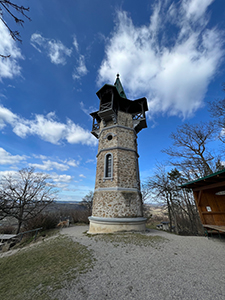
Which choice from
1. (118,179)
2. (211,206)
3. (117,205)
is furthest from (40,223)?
(211,206)

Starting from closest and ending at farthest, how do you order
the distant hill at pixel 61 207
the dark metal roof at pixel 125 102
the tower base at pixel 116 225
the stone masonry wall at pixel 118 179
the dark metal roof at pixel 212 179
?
1. the dark metal roof at pixel 212 179
2. the tower base at pixel 116 225
3. the stone masonry wall at pixel 118 179
4. the dark metal roof at pixel 125 102
5. the distant hill at pixel 61 207

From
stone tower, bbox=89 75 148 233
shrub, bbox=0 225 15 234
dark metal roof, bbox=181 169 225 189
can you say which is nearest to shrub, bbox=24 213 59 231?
shrub, bbox=0 225 15 234

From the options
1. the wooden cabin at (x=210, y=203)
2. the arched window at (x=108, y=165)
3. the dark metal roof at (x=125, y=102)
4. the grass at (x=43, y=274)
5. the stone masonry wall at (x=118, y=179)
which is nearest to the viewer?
the grass at (x=43, y=274)

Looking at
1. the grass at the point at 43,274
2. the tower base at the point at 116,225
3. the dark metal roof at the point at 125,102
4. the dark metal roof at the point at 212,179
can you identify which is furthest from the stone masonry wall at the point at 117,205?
the dark metal roof at the point at 125,102

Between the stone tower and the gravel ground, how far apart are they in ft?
9.91

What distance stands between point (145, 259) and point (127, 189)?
4804mm

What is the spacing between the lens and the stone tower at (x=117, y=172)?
8.16 metres

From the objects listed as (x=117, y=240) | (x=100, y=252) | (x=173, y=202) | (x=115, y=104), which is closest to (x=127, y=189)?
(x=117, y=240)

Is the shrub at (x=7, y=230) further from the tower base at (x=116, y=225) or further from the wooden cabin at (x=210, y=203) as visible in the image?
the wooden cabin at (x=210, y=203)

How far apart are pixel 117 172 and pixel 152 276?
620 centimetres

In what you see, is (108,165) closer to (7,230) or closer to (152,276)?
(152,276)

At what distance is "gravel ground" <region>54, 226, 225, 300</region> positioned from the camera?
8.68 feet

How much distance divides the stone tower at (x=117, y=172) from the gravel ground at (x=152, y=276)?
302 centimetres

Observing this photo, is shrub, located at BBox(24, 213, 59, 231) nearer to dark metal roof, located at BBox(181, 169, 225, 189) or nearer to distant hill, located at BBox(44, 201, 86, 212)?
distant hill, located at BBox(44, 201, 86, 212)
